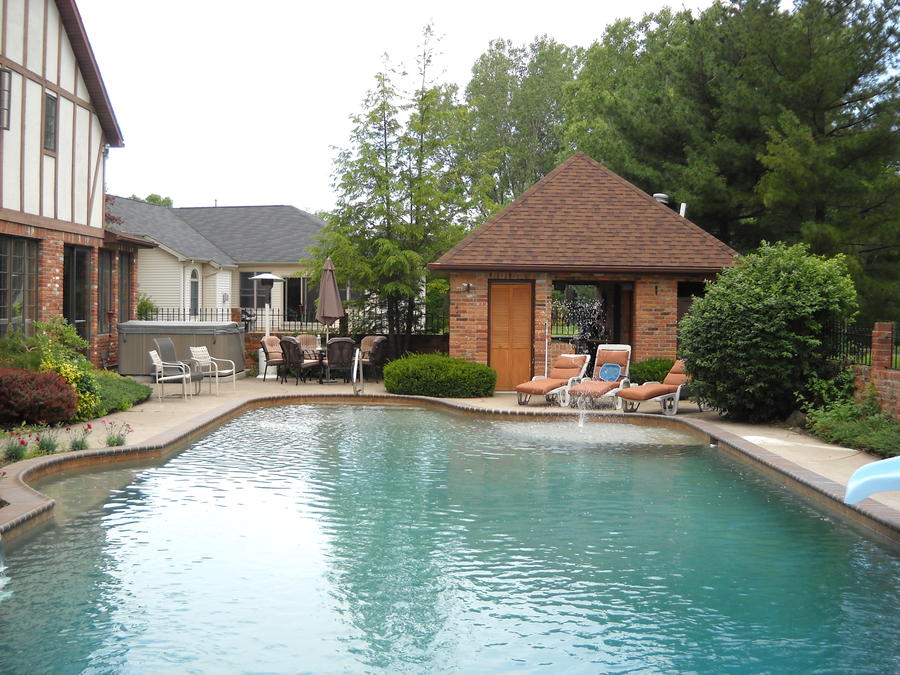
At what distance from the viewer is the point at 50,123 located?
16.3 meters

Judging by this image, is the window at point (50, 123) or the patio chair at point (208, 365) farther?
the patio chair at point (208, 365)

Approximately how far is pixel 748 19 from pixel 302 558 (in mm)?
19712

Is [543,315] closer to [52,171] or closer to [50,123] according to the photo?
[52,171]

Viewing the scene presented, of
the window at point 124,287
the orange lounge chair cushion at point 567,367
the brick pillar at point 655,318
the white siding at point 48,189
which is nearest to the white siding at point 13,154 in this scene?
the white siding at point 48,189

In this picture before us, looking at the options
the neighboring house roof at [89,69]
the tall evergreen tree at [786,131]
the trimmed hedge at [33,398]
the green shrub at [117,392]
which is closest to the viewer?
the trimmed hedge at [33,398]

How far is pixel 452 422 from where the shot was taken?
47.2 ft

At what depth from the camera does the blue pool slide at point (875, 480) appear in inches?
242

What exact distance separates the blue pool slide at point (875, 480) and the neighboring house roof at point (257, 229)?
92.8 feet

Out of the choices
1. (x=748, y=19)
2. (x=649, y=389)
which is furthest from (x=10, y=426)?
(x=748, y=19)

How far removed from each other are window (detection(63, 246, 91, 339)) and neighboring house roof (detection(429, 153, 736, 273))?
7128 millimetres

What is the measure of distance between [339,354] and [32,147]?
721cm

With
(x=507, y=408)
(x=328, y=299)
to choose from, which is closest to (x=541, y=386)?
(x=507, y=408)

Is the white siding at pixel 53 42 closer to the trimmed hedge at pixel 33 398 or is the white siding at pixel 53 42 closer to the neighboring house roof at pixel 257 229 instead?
the trimmed hedge at pixel 33 398

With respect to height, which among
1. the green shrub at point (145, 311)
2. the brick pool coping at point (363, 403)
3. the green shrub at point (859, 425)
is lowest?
the brick pool coping at point (363, 403)
